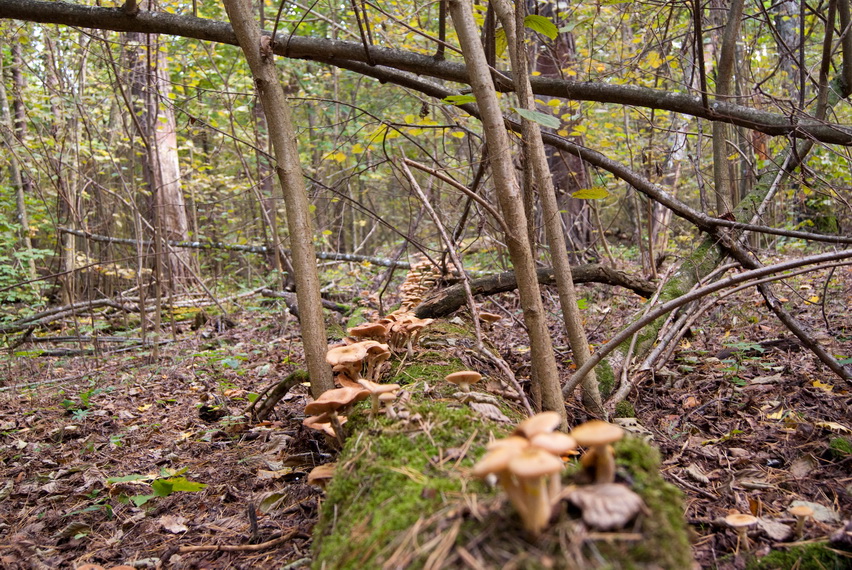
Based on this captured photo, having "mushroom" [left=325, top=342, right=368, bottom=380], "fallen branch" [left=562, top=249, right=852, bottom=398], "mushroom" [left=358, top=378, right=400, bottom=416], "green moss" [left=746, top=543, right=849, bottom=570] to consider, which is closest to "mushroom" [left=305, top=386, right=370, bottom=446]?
"mushroom" [left=358, top=378, right=400, bottom=416]

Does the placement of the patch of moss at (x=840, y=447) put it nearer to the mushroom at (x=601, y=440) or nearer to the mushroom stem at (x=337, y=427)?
the mushroom at (x=601, y=440)

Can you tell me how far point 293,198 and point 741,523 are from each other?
8.91 feet

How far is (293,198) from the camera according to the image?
313 centimetres

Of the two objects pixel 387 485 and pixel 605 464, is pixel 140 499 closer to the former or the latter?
pixel 387 485

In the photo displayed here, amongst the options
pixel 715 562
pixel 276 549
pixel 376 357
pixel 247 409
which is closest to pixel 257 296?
pixel 247 409

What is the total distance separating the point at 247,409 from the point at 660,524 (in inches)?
159

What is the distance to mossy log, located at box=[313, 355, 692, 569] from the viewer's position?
1.20 metres

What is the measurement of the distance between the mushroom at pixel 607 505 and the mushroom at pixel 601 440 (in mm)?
36

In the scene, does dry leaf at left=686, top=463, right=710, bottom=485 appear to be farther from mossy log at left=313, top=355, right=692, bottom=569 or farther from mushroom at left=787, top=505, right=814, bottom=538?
mossy log at left=313, top=355, right=692, bottom=569

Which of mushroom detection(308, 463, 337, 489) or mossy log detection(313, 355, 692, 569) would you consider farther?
mushroom detection(308, 463, 337, 489)

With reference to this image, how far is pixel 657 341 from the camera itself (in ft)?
14.5

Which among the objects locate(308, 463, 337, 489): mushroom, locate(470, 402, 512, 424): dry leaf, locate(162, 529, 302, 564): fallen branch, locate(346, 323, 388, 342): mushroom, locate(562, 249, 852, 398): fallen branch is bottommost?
locate(162, 529, 302, 564): fallen branch

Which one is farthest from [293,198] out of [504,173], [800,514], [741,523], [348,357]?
[800,514]

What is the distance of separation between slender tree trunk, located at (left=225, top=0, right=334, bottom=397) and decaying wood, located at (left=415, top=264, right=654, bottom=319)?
5.57ft
